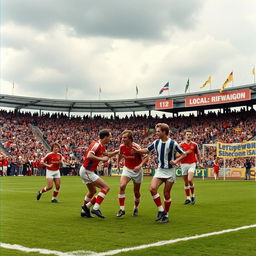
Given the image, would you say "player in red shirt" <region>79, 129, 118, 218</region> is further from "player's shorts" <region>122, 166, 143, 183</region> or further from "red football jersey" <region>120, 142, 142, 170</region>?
"player's shorts" <region>122, 166, 143, 183</region>

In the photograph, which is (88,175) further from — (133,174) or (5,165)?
(5,165)

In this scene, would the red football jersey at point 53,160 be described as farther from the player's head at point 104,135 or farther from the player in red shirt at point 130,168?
the player's head at point 104,135

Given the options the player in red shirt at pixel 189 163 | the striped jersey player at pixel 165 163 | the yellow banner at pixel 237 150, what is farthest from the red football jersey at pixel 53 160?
the yellow banner at pixel 237 150

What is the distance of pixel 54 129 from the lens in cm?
5950

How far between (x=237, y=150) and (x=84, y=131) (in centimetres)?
3017

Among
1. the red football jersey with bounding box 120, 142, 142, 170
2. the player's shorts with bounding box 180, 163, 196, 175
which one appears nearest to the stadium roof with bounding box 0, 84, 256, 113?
the player's shorts with bounding box 180, 163, 196, 175

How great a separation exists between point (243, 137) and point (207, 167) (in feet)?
21.5

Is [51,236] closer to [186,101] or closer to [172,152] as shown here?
[172,152]

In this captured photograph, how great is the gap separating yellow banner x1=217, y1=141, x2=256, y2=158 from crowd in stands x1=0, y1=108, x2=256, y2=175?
4.91 m

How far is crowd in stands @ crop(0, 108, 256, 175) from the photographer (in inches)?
1797

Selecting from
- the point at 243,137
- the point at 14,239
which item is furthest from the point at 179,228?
the point at 243,137

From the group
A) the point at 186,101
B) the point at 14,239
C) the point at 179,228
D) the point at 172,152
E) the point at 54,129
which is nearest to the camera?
the point at 14,239

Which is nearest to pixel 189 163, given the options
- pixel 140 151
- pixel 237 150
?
pixel 140 151

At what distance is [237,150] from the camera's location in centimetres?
3566
